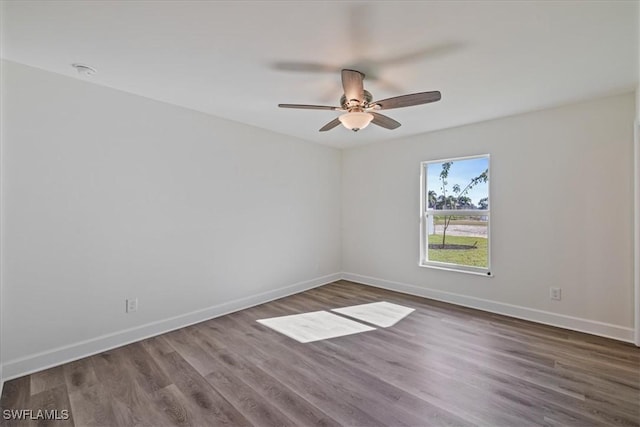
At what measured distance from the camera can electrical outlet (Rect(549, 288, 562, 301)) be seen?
10.0ft

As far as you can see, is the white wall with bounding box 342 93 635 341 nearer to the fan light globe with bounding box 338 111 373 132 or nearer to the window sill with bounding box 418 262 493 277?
the window sill with bounding box 418 262 493 277

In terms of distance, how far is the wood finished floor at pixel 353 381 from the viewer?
174cm

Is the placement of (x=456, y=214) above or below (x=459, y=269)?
above

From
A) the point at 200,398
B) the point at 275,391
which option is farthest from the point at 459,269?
the point at 200,398

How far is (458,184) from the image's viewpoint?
12.8 ft

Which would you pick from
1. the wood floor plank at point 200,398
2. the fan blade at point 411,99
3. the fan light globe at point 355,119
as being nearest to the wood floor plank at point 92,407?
the wood floor plank at point 200,398

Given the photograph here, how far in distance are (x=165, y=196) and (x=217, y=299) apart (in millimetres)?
1365

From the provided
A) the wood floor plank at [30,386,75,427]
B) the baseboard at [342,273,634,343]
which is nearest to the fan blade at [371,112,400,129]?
the baseboard at [342,273,634,343]

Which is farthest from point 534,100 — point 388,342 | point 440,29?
point 388,342

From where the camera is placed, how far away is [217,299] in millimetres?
3375

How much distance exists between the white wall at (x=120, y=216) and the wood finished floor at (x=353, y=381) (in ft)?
1.15

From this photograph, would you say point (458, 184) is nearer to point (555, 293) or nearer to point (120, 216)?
point (555, 293)

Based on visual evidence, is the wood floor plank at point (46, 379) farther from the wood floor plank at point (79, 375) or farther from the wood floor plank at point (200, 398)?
the wood floor plank at point (200, 398)

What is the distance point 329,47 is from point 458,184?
282 cm
